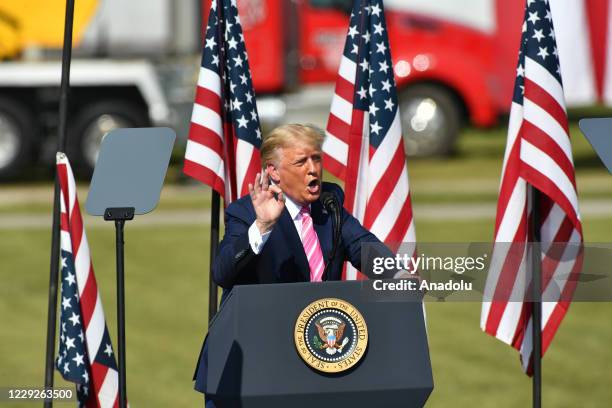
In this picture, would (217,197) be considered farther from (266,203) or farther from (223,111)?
(266,203)

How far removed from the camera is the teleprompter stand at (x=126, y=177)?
582 cm

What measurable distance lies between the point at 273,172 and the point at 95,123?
48.2 ft

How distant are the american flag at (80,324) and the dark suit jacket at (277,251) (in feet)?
2.97

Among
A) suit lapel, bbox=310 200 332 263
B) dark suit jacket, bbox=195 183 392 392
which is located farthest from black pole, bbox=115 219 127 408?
suit lapel, bbox=310 200 332 263

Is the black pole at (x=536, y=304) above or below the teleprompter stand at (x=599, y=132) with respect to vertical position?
below

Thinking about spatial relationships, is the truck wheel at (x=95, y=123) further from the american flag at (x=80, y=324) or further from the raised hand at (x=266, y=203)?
the raised hand at (x=266, y=203)

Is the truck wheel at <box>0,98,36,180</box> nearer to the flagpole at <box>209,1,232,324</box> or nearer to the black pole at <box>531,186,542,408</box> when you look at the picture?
the flagpole at <box>209,1,232,324</box>

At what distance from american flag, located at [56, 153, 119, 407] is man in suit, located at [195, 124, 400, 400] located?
38.4 inches

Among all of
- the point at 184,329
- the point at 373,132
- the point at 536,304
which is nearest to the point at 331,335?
the point at 536,304

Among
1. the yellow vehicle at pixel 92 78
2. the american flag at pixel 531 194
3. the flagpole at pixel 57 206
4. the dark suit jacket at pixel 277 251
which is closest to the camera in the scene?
the dark suit jacket at pixel 277 251

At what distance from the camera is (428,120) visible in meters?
22.1

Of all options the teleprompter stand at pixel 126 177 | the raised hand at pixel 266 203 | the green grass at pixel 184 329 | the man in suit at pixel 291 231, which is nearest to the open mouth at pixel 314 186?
the man in suit at pixel 291 231

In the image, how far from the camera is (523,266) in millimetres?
6711

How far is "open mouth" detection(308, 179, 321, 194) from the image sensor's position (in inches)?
215
